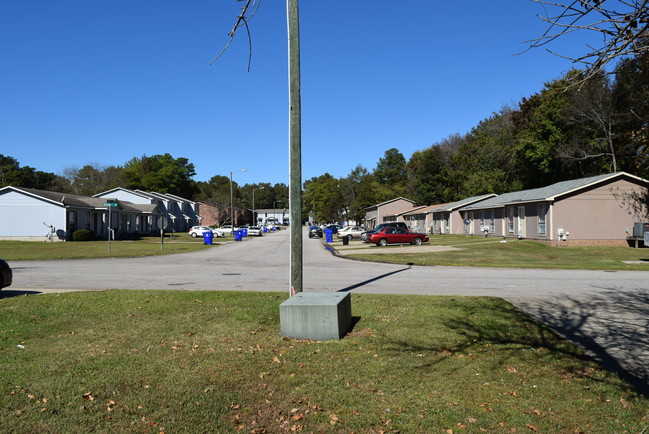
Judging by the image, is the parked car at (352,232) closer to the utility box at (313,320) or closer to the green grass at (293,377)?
the green grass at (293,377)

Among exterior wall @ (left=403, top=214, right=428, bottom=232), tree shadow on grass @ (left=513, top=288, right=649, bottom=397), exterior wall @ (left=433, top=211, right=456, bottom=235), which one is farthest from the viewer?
exterior wall @ (left=403, top=214, right=428, bottom=232)

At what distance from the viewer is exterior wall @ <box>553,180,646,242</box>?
107 feet

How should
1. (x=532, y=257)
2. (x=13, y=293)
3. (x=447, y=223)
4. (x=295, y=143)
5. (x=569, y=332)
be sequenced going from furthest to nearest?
(x=447, y=223) → (x=532, y=257) → (x=13, y=293) → (x=295, y=143) → (x=569, y=332)

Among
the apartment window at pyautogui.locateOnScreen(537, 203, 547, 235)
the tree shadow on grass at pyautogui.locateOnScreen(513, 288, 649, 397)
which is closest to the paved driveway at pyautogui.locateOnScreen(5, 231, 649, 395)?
the tree shadow on grass at pyautogui.locateOnScreen(513, 288, 649, 397)

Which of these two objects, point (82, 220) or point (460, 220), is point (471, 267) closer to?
point (460, 220)

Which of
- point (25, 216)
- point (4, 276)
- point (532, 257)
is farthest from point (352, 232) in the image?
point (4, 276)

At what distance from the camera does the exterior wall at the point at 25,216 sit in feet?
147

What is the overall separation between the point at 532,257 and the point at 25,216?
4213 cm

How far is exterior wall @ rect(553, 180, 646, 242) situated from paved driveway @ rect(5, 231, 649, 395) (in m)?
14.4

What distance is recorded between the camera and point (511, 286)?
14.3 metres

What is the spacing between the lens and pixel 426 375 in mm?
5707

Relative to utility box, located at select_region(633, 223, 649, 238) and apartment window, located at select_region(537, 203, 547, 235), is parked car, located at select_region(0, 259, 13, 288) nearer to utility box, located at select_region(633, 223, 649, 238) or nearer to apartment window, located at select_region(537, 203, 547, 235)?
apartment window, located at select_region(537, 203, 547, 235)

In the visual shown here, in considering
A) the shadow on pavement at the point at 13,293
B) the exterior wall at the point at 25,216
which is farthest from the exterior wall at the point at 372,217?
the shadow on pavement at the point at 13,293

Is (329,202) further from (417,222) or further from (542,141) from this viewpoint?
(542,141)
